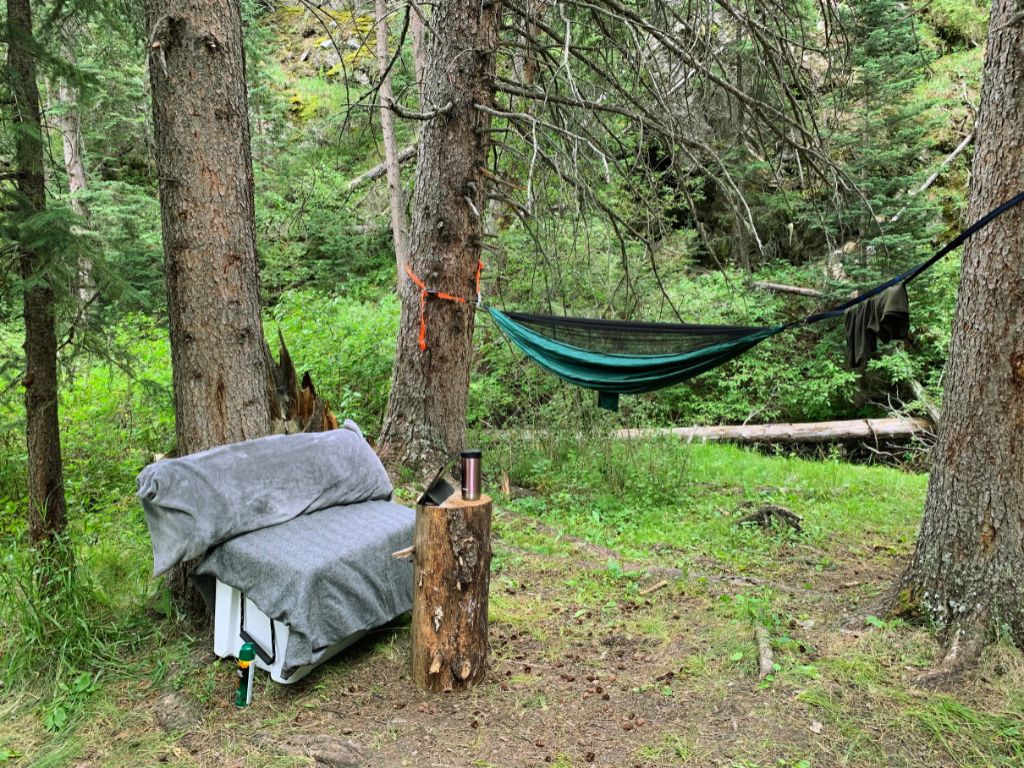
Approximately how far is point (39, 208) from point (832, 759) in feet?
10.2

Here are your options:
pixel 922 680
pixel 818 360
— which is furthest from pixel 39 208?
pixel 818 360

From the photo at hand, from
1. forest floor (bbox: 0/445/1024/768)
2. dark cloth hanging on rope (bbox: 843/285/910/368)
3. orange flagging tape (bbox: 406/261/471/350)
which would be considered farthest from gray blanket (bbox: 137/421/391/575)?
dark cloth hanging on rope (bbox: 843/285/910/368)

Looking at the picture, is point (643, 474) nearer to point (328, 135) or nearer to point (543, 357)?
point (543, 357)

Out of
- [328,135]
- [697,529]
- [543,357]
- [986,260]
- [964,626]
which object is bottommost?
[697,529]

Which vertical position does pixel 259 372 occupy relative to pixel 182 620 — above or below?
above

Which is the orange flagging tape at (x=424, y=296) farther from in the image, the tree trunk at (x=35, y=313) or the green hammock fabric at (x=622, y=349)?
the tree trunk at (x=35, y=313)

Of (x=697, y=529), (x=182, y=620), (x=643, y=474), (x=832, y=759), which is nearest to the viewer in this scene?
(x=832, y=759)

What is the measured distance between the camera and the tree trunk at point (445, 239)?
3.40m

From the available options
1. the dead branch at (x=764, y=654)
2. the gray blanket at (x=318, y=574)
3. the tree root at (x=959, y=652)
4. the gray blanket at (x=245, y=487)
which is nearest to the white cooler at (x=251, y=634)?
the gray blanket at (x=318, y=574)

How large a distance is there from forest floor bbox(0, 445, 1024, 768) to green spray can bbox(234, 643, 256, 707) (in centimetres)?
3

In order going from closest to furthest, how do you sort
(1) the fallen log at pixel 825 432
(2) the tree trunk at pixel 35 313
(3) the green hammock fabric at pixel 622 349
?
(2) the tree trunk at pixel 35 313, (3) the green hammock fabric at pixel 622 349, (1) the fallen log at pixel 825 432

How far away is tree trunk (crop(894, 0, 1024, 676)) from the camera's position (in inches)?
73.3

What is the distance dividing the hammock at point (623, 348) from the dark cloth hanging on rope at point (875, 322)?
0.91ft

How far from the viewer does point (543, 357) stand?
3.11 m
